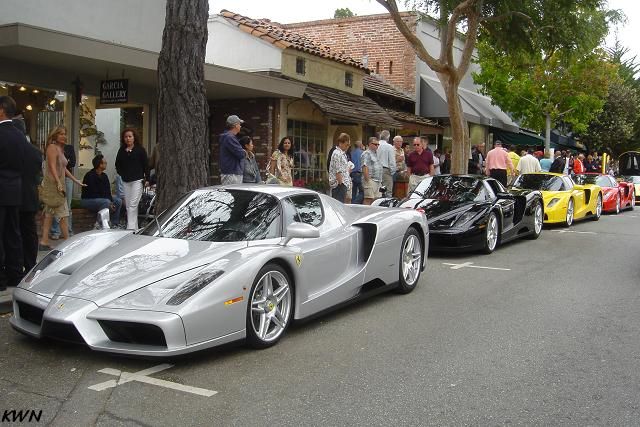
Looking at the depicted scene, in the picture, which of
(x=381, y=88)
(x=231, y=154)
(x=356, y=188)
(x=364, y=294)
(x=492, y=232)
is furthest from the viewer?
(x=381, y=88)

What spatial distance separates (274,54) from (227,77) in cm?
385

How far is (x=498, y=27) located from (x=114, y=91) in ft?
35.0

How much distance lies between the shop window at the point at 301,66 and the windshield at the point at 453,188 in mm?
7326

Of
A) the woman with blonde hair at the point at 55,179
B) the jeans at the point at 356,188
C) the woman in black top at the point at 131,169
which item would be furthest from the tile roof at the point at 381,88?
the woman with blonde hair at the point at 55,179

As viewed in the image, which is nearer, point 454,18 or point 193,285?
point 193,285

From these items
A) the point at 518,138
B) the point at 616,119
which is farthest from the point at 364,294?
the point at 616,119

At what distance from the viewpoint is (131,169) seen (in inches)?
401

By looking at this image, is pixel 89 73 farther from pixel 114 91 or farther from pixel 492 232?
pixel 492 232

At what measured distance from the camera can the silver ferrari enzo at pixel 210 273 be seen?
176 inches

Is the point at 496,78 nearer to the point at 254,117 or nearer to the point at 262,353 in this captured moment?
the point at 254,117

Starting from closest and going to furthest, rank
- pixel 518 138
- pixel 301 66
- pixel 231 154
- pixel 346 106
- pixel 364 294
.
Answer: pixel 364 294
pixel 231 154
pixel 346 106
pixel 301 66
pixel 518 138

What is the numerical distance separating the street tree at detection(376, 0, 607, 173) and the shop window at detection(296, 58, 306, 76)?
8.87 feet

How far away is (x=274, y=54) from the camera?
55.7ft

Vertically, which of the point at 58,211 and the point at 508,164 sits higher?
the point at 508,164
